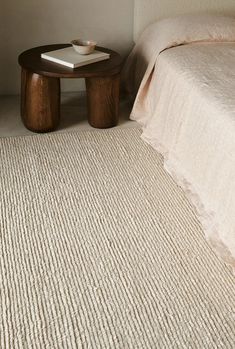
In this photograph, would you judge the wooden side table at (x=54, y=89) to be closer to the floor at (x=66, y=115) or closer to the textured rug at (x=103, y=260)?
the floor at (x=66, y=115)

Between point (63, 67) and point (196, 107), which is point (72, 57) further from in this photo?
point (196, 107)

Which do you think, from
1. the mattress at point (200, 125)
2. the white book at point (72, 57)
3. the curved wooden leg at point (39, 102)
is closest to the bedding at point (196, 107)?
the mattress at point (200, 125)

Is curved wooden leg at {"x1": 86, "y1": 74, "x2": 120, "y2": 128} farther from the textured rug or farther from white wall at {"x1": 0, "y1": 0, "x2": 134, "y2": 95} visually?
white wall at {"x1": 0, "y1": 0, "x2": 134, "y2": 95}

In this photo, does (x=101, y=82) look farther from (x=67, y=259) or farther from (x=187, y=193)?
(x=67, y=259)

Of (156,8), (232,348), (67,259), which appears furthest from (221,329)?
(156,8)

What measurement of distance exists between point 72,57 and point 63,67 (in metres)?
0.10

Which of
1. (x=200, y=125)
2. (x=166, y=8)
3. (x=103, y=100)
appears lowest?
(x=103, y=100)

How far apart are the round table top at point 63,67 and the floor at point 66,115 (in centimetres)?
37

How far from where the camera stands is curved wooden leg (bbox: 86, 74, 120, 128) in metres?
2.16

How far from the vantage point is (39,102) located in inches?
84.2

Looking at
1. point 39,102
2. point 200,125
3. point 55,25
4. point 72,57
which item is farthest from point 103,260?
point 55,25

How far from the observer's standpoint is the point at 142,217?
1.67 metres

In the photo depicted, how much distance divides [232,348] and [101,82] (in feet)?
4.72

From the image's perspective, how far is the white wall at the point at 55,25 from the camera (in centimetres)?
238
